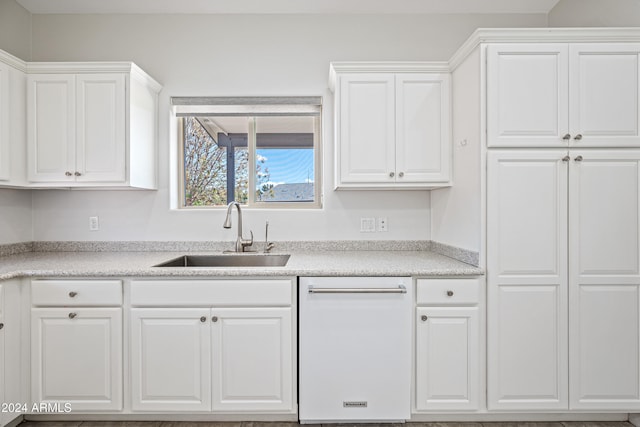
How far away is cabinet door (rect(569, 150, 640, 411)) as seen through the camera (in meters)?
2.01

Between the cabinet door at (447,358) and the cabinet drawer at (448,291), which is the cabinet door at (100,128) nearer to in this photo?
the cabinet drawer at (448,291)

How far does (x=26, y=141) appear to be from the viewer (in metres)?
2.41

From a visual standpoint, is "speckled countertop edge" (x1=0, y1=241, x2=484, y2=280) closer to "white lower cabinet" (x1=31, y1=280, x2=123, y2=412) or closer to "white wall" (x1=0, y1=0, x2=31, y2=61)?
"white lower cabinet" (x1=31, y1=280, x2=123, y2=412)

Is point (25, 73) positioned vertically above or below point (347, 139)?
above

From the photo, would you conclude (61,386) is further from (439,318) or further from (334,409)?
(439,318)

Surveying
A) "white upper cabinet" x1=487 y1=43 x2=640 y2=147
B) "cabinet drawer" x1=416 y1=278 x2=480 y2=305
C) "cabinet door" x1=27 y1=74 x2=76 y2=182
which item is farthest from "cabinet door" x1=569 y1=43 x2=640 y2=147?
"cabinet door" x1=27 y1=74 x2=76 y2=182

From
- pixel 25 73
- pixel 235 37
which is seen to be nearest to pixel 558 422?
pixel 235 37

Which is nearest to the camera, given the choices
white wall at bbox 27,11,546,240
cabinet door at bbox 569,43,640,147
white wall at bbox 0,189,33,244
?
cabinet door at bbox 569,43,640,147

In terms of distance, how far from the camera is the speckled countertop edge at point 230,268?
2.04 metres

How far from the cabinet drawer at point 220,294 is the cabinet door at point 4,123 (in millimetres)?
1150

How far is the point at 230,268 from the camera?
2.08 meters

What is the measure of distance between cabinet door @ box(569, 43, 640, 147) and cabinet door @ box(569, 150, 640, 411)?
113 millimetres

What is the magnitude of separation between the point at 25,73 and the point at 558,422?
12.6 feet

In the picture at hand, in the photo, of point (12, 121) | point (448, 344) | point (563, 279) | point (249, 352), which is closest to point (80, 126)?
point (12, 121)
